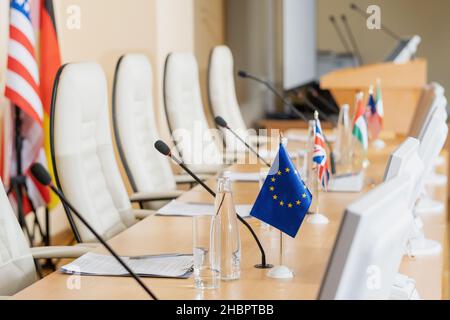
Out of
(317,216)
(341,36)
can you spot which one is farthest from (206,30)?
(317,216)

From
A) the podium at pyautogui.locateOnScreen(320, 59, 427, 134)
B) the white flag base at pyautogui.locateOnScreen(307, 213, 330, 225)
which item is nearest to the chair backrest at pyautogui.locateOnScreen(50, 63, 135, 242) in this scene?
the white flag base at pyautogui.locateOnScreen(307, 213, 330, 225)

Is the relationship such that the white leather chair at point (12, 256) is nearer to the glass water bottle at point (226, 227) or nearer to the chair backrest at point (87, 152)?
the chair backrest at point (87, 152)

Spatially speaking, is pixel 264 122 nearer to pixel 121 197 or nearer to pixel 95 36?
pixel 95 36

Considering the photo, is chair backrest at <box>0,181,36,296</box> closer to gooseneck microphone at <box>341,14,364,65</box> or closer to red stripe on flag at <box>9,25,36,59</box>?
red stripe on flag at <box>9,25,36,59</box>

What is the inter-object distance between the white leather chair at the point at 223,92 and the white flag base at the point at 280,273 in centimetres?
341

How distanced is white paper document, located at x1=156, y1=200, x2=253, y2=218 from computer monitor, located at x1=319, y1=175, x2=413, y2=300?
1.52 m

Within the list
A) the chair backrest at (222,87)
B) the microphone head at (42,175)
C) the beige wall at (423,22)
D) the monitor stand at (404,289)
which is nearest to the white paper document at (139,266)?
the microphone head at (42,175)

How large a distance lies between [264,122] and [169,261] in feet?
19.6

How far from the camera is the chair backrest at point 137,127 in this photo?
3867 millimetres

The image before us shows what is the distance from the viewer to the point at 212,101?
A: 229 inches

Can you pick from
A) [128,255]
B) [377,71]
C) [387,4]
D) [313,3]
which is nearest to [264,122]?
[313,3]

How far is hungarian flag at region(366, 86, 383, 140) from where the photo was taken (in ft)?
15.1
